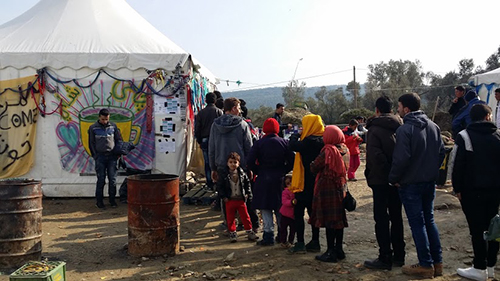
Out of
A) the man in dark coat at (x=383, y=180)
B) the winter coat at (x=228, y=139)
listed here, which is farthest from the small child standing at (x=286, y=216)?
the man in dark coat at (x=383, y=180)

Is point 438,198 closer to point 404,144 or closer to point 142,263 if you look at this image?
point 404,144

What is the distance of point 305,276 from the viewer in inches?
205

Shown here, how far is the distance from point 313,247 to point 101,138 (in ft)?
15.7

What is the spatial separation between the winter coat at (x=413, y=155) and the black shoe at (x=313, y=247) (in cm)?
157

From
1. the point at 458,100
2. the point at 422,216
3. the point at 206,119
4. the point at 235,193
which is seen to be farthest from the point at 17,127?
the point at 458,100

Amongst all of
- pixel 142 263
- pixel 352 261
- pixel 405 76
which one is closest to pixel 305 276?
pixel 352 261

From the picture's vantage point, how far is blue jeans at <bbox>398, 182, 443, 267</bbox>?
4.95m

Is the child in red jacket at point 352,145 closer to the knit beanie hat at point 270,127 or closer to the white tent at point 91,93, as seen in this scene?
the white tent at point 91,93

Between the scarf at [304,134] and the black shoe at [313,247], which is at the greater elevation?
the scarf at [304,134]

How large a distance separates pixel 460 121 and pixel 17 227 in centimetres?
780

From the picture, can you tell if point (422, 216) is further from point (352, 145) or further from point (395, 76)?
point (395, 76)

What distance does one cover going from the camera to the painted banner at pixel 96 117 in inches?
393

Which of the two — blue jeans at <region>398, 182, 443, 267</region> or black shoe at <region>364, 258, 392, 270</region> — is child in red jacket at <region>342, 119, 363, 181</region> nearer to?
black shoe at <region>364, 258, 392, 270</region>

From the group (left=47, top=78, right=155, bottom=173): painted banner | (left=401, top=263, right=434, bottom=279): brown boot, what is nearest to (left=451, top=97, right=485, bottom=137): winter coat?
(left=401, top=263, right=434, bottom=279): brown boot
